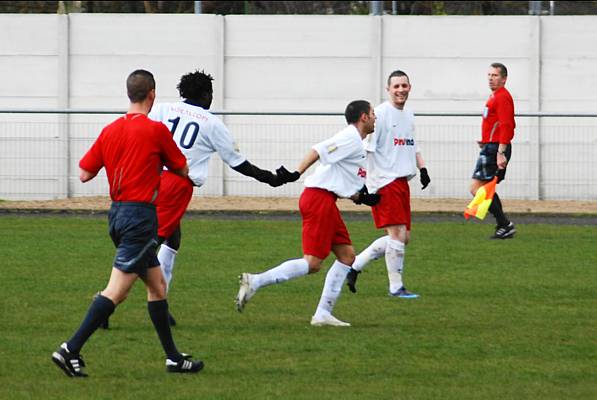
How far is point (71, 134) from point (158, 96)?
1.75 metres

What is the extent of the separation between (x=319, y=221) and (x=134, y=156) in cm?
233

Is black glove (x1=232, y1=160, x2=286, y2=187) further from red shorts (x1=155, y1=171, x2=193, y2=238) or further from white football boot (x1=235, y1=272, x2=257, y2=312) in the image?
white football boot (x1=235, y1=272, x2=257, y2=312)

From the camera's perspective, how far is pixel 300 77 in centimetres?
2386

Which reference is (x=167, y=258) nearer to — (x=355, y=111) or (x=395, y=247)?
(x=355, y=111)

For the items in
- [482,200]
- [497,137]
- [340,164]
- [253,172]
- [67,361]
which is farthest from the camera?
[497,137]

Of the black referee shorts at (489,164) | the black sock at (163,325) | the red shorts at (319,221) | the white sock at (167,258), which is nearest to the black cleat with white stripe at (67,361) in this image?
the black sock at (163,325)

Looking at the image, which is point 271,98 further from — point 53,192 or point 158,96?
point 53,192

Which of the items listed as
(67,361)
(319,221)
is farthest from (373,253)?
(67,361)

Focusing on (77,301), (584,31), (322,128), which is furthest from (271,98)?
(77,301)

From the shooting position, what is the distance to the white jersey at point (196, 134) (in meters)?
9.98

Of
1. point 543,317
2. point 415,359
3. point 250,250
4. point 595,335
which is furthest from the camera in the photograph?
point 250,250

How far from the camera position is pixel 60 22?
23797mm

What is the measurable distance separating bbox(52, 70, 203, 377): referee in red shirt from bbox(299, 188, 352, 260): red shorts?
205cm

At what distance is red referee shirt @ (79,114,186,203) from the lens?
26.8 ft
